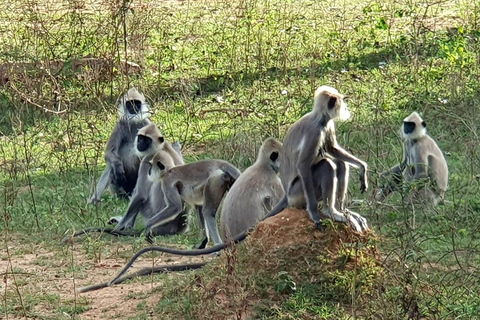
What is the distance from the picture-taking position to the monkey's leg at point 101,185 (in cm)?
Answer: 855

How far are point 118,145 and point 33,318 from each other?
3.87 m

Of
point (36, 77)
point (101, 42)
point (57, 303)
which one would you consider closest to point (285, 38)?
point (101, 42)

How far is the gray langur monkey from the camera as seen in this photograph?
5.77 metres

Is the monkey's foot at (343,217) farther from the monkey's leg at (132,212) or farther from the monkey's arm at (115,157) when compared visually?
the monkey's arm at (115,157)

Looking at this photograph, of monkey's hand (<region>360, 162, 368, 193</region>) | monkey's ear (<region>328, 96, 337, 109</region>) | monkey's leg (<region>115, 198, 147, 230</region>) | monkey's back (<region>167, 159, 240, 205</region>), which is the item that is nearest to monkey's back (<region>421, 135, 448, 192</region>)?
monkey's back (<region>167, 159, 240, 205</region>)

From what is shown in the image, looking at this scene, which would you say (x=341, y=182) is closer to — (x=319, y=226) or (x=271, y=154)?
(x=319, y=226)

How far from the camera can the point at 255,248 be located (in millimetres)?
5449

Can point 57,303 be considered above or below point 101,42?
below

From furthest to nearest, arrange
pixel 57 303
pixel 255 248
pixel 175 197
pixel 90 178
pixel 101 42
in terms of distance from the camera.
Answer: pixel 101 42 → pixel 90 178 → pixel 175 197 → pixel 57 303 → pixel 255 248

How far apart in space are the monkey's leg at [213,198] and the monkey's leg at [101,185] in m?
1.57

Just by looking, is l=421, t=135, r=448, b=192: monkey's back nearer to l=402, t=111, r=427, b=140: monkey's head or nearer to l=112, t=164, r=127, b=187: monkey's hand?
l=402, t=111, r=427, b=140: monkey's head

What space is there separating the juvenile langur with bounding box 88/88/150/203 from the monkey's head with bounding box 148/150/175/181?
5.25 ft

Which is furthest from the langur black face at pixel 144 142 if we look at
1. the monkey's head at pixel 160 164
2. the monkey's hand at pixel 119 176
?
the monkey's hand at pixel 119 176

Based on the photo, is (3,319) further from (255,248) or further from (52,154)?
(52,154)
